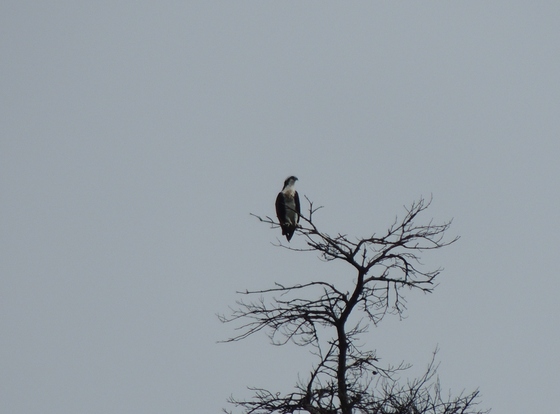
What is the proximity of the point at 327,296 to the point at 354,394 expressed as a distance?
35.0 inches

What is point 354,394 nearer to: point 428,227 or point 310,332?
point 310,332

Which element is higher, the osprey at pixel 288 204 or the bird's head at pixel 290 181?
the bird's head at pixel 290 181

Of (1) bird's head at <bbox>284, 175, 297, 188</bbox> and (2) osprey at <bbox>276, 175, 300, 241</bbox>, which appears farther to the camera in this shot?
(1) bird's head at <bbox>284, 175, 297, 188</bbox>

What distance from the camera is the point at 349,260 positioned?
6457 millimetres

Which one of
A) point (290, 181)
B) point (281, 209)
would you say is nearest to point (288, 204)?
point (281, 209)

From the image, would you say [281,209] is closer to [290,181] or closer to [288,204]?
[288,204]

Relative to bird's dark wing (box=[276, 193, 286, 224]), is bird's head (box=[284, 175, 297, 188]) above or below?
above

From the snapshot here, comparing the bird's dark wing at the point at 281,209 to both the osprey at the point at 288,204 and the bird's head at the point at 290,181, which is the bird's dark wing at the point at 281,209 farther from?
the bird's head at the point at 290,181

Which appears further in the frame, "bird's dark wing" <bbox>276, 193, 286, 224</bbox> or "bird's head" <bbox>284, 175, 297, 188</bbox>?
"bird's head" <bbox>284, 175, 297, 188</bbox>

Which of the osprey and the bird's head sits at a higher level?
the bird's head

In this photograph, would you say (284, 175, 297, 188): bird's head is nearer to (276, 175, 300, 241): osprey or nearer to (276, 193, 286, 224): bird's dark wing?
(276, 175, 300, 241): osprey

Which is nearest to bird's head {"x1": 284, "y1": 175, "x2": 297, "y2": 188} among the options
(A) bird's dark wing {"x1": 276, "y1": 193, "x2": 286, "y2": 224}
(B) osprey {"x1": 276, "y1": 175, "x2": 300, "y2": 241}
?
(B) osprey {"x1": 276, "y1": 175, "x2": 300, "y2": 241}

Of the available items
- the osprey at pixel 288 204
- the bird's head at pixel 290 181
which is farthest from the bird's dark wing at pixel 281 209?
the bird's head at pixel 290 181

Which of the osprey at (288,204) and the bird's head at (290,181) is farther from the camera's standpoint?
the bird's head at (290,181)
